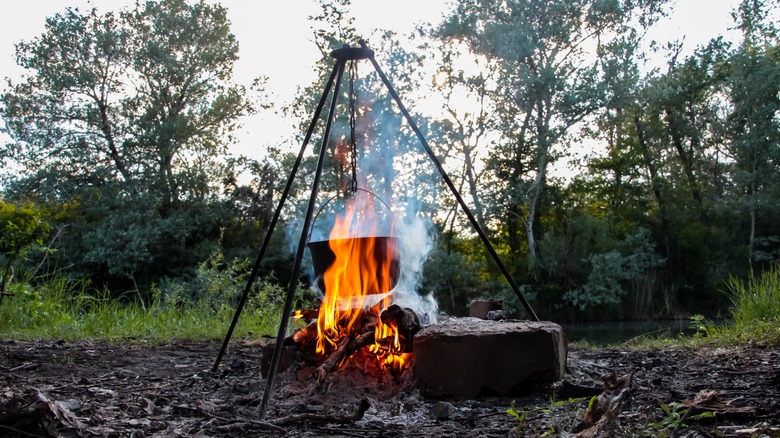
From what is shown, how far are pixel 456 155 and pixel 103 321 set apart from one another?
38.9 feet

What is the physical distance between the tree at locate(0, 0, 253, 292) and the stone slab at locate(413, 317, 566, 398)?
12.0 m

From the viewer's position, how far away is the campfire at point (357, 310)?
3.27 metres

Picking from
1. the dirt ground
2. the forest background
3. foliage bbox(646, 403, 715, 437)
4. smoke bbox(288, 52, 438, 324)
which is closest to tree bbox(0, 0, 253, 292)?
the forest background

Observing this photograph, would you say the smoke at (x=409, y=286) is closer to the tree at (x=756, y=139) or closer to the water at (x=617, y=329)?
the water at (x=617, y=329)

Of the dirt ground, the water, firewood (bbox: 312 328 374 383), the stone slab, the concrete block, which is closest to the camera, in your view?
the dirt ground

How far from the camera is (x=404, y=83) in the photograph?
1541 cm

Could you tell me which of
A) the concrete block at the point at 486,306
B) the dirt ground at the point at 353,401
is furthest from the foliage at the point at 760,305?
the concrete block at the point at 486,306

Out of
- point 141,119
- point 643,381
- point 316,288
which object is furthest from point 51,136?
point 643,381

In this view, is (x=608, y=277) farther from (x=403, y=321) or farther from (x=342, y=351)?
(x=342, y=351)

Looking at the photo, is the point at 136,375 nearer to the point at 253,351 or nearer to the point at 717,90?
the point at 253,351

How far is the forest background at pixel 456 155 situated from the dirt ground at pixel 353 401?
9.73 metres

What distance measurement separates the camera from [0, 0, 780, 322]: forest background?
14.2m

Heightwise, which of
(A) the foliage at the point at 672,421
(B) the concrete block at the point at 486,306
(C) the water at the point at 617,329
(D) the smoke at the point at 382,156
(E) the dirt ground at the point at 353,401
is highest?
(D) the smoke at the point at 382,156

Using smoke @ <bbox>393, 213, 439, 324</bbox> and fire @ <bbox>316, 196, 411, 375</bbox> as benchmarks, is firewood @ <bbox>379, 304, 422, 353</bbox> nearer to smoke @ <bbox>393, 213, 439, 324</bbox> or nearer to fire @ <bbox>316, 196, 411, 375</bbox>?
fire @ <bbox>316, 196, 411, 375</bbox>
